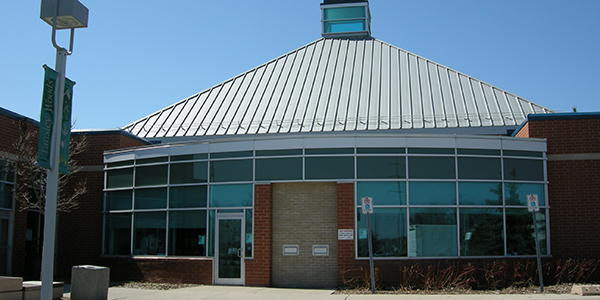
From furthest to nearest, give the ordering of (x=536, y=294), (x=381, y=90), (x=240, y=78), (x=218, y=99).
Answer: (x=240, y=78)
(x=218, y=99)
(x=381, y=90)
(x=536, y=294)

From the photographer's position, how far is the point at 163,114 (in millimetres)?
24516

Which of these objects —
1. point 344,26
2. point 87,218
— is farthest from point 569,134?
point 87,218

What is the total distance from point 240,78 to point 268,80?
1.68m

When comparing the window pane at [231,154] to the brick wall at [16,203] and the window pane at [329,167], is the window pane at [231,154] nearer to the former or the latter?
the window pane at [329,167]

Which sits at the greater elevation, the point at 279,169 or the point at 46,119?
the point at 46,119

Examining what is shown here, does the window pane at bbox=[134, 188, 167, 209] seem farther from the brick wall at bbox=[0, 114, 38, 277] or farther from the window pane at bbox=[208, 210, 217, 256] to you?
the brick wall at bbox=[0, 114, 38, 277]

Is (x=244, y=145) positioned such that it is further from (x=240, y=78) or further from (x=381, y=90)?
(x=240, y=78)

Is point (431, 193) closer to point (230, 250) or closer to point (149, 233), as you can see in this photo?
point (230, 250)

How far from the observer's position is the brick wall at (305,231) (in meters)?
16.4

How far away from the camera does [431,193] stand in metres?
16.5

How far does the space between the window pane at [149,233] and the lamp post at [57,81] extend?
343 inches

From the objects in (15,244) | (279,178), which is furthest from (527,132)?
(15,244)

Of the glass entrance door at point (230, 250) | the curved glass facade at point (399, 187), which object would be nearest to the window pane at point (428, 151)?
the curved glass facade at point (399, 187)

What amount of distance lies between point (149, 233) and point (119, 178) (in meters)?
2.44
